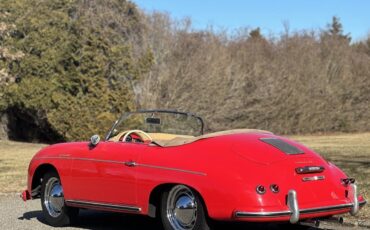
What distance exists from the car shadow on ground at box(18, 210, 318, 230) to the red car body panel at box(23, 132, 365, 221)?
2.46 feet

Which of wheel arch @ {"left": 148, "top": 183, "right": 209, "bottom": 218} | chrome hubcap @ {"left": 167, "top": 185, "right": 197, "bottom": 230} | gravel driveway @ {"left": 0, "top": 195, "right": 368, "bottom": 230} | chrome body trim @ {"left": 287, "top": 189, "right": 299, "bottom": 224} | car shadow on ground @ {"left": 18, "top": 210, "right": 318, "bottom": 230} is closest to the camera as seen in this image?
chrome body trim @ {"left": 287, "top": 189, "right": 299, "bottom": 224}

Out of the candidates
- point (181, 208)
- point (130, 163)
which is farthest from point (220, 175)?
point (130, 163)

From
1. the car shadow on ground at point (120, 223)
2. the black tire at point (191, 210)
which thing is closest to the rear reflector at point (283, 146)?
the black tire at point (191, 210)

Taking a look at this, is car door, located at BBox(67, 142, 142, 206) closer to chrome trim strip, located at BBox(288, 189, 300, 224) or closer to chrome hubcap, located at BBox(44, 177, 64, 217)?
chrome hubcap, located at BBox(44, 177, 64, 217)

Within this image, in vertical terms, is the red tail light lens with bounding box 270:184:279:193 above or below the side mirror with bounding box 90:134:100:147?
below

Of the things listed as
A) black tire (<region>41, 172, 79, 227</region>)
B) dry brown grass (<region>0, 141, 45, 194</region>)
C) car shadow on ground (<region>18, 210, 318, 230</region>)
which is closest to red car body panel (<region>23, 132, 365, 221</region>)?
black tire (<region>41, 172, 79, 227</region>)

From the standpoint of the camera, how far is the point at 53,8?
106 ft

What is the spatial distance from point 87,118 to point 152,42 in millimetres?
7608

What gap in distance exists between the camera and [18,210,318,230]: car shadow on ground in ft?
25.0

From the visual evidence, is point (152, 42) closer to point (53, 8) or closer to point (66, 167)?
point (53, 8)

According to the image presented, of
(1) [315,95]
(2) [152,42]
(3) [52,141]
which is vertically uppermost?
(2) [152,42]

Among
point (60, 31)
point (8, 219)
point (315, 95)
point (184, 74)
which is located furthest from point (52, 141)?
point (8, 219)

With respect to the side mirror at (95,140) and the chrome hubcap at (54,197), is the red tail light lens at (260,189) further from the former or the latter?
the chrome hubcap at (54,197)

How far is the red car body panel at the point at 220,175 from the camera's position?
6.03 meters
